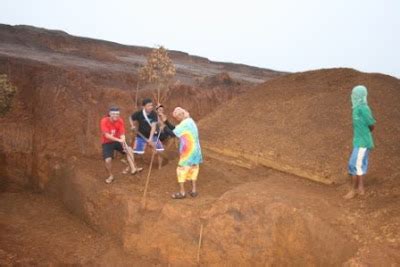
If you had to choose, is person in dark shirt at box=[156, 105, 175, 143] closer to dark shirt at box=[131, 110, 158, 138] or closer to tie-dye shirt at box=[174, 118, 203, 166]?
dark shirt at box=[131, 110, 158, 138]

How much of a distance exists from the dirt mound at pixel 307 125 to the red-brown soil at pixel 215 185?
0.03 meters

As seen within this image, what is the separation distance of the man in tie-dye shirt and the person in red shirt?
1.47m

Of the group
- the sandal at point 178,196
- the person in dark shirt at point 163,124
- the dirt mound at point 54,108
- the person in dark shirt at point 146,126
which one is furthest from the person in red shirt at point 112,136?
the dirt mound at point 54,108

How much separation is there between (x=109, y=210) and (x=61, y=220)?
4.53 ft

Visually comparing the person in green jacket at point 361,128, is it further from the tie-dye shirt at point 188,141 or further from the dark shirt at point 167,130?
the dark shirt at point 167,130

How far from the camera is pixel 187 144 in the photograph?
696 cm

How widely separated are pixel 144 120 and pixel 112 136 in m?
0.69

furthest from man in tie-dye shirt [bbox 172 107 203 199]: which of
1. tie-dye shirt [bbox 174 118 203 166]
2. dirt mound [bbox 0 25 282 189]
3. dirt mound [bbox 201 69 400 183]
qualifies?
dirt mound [bbox 0 25 282 189]

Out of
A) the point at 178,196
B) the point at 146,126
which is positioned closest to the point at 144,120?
the point at 146,126

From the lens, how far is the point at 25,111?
9.95 metres

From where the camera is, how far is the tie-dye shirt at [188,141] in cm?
688

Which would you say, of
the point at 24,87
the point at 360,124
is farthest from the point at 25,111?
the point at 360,124

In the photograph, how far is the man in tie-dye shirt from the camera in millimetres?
6887

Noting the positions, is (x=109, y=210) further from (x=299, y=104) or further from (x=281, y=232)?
(x=299, y=104)
